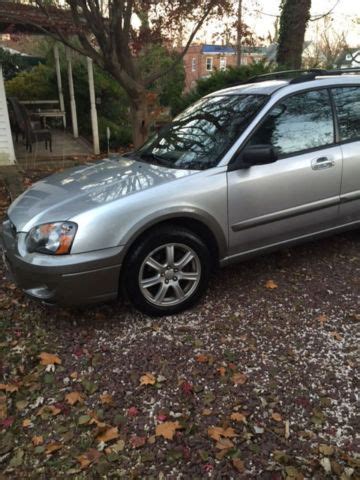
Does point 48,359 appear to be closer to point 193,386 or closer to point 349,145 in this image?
point 193,386

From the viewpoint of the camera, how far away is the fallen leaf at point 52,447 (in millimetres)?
2293

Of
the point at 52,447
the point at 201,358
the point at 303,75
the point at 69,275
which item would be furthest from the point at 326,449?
the point at 303,75

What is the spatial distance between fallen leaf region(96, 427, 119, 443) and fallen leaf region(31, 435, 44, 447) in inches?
12.1

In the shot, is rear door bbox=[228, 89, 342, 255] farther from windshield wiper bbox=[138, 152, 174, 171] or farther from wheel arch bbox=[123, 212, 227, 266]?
windshield wiper bbox=[138, 152, 174, 171]

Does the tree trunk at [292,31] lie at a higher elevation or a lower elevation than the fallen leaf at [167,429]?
higher

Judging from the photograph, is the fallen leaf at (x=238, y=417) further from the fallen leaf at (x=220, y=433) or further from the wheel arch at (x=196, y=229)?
the wheel arch at (x=196, y=229)

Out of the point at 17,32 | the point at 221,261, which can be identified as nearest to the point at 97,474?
the point at 221,261

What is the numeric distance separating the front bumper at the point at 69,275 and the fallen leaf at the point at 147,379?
656 mm

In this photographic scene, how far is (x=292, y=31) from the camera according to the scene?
1085cm

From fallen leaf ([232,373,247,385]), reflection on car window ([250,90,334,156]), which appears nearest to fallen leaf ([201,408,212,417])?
fallen leaf ([232,373,247,385])

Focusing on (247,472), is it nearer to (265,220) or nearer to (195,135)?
(265,220)

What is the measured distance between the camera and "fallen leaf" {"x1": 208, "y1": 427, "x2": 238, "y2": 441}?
232 cm

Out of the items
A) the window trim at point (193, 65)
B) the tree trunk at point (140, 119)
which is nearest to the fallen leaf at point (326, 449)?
the tree trunk at point (140, 119)

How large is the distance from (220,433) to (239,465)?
208mm
